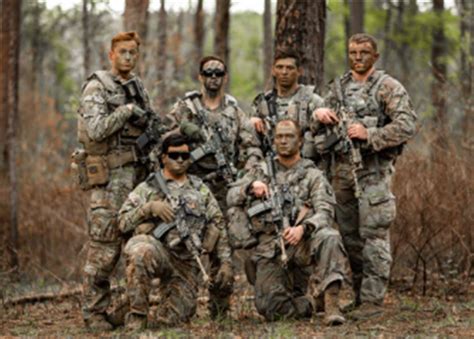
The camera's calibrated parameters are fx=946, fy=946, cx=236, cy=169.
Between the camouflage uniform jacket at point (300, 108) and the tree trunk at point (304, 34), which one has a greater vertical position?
the tree trunk at point (304, 34)

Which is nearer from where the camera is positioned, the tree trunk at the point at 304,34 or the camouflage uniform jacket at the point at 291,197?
the camouflage uniform jacket at the point at 291,197

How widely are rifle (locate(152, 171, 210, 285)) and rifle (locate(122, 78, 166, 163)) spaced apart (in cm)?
42

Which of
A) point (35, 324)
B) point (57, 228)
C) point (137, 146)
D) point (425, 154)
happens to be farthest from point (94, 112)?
point (57, 228)

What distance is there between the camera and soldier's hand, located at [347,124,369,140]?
842 centimetres

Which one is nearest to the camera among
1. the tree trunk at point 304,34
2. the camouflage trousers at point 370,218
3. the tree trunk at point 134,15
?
the camouflage trousers at point 370,218

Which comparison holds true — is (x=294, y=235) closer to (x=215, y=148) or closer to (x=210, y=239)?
(x=210, y=239)

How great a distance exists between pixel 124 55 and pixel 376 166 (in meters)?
2.49

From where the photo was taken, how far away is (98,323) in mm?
8281

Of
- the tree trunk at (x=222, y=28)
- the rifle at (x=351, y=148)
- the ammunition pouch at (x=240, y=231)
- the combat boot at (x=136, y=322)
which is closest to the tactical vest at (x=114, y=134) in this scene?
the ammunition pouch at (x=240, y=231)

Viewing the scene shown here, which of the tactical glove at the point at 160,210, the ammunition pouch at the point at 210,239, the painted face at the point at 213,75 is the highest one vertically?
the painted face at the point at 213,75

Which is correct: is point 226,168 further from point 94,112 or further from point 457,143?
point 457,143

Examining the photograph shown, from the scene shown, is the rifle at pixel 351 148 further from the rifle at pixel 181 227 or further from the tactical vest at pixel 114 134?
the tactical vest at pixel 114 134

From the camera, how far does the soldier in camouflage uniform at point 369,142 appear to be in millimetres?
8484

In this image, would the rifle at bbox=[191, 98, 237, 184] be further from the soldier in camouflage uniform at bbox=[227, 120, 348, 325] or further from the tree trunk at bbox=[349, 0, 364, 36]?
the tree trunk at bbox=[349, 0, 364, 36]
